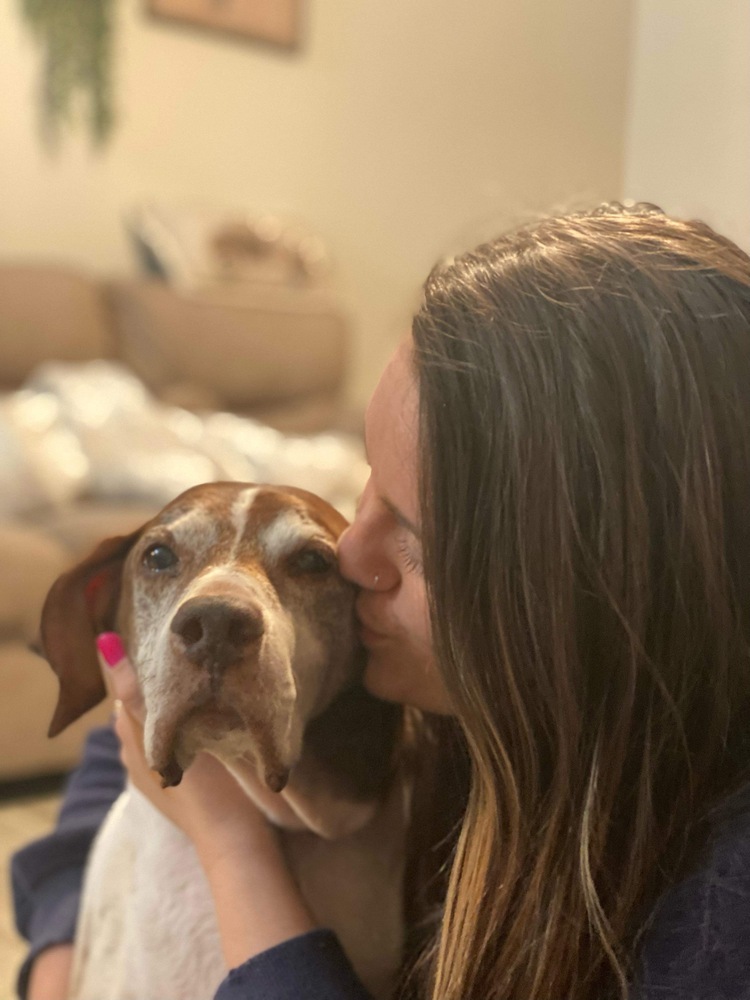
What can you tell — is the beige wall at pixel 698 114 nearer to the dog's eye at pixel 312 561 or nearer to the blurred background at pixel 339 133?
the dog's eye at pixel 312 561

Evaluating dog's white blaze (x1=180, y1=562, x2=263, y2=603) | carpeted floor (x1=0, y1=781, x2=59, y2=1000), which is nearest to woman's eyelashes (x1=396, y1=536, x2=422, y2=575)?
dog's white blaze (x1=180, y1=562, x2=263, y2=603)

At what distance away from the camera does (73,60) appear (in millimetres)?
3793

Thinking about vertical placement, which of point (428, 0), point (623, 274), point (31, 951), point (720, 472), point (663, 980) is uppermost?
point (428, 0)

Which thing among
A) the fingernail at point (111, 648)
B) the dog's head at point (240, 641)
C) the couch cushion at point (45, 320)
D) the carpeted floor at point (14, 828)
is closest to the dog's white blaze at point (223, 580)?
the dog's head at point (240, 641)

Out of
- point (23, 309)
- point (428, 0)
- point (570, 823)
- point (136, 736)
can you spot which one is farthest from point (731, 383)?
point (428, 0)

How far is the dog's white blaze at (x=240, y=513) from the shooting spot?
1001mm

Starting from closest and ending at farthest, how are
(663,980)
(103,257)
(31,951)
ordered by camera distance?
→ (663,980) < (31,951) < (103,257)

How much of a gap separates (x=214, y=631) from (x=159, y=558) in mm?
212

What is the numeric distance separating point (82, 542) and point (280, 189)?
2486 mm

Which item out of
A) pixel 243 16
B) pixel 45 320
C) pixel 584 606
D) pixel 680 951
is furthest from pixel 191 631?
pixel 243 16

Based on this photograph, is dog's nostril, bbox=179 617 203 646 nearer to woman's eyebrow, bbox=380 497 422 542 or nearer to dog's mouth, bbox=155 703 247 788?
dog's mouth, bbox=155 703 247 788

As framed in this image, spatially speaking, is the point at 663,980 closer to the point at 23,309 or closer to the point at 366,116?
the point at 23,309

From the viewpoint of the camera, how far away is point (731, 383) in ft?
2.60

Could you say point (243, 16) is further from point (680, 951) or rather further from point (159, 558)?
point (680, 951)
